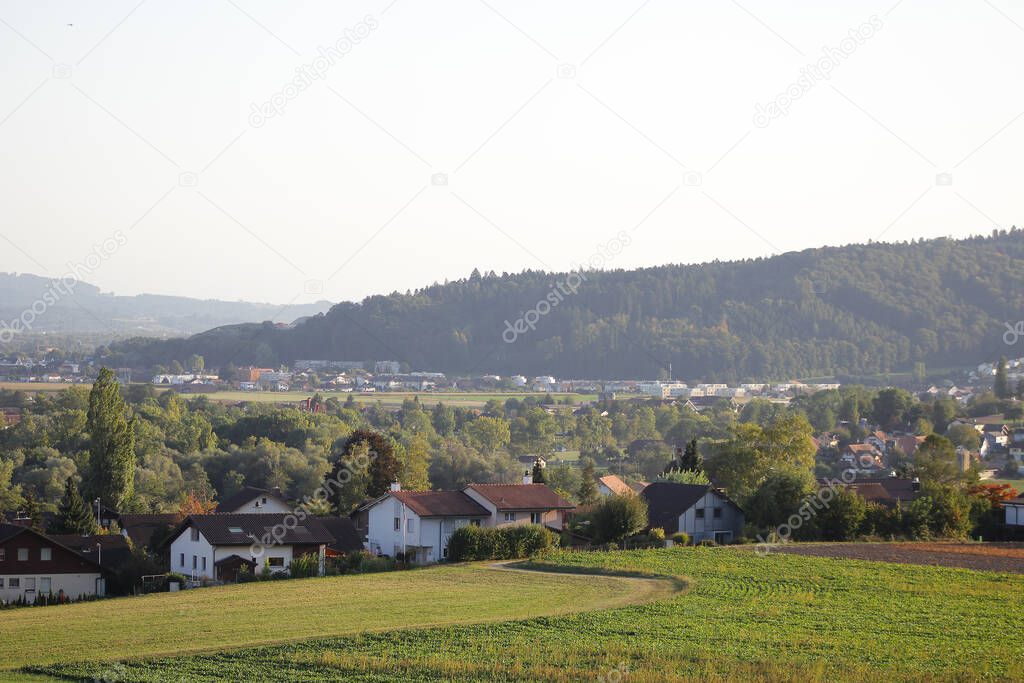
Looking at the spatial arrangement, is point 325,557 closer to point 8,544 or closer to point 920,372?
point 8,544

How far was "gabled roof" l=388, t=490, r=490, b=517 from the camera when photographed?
159ft

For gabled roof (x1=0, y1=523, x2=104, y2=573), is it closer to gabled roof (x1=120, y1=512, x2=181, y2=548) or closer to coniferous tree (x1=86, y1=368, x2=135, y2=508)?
gabled roof (x1=120, y1=512, x2=181, y2=548)

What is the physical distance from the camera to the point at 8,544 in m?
43.2

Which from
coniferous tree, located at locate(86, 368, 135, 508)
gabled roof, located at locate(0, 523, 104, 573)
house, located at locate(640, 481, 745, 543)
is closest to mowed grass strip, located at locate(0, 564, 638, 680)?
gabled roof, located at locate(0, 523, 104, 573)

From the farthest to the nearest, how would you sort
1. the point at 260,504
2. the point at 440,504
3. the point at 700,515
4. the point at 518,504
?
the point at 260,504 → the point at 700,515 → the point at 518,504 → the point at 440,504

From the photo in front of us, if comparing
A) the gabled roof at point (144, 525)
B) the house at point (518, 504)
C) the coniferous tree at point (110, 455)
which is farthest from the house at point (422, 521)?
the coniferous tree at point (110, 455)

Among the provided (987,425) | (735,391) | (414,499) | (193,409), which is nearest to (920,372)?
(735,391)

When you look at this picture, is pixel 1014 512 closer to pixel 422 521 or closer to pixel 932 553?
pixel 932 553

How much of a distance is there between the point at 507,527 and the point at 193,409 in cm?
9121

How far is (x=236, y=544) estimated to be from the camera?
147 feet

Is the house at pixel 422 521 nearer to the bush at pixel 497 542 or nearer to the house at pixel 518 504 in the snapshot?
the house at pixel 518 504

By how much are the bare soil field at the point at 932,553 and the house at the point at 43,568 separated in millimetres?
23825
